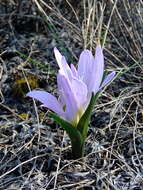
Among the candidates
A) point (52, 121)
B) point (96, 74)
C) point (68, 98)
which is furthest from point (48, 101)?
point (52, 121)

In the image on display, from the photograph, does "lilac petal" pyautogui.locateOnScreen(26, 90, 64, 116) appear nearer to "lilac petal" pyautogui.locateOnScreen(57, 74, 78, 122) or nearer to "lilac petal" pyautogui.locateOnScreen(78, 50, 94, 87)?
"lilac petal" pyautogui.locateOnScreen(57, 74, 78, 122)

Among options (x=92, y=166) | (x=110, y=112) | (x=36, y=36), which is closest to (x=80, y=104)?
(x=92, y=166)

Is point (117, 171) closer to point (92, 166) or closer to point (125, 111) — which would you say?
point (92, 166)

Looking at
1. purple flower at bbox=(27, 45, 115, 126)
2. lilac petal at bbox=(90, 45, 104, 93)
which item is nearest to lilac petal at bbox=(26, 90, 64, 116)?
purple flower at bbox=(27, 45, 115, 126)

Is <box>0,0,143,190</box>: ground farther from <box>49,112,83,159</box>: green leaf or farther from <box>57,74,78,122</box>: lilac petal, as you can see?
<box>57,74,78,122</box>: lilac petal

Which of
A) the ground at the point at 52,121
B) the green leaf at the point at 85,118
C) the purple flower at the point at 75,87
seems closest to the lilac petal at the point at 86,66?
the purple flower at the point at 75,87

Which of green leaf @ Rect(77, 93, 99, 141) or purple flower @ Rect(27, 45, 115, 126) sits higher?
purple flower @ Rect(27, 45, 115, 126)

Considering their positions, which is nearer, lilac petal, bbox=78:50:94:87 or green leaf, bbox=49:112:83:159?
green leaf, bbox=49:112:83:159
